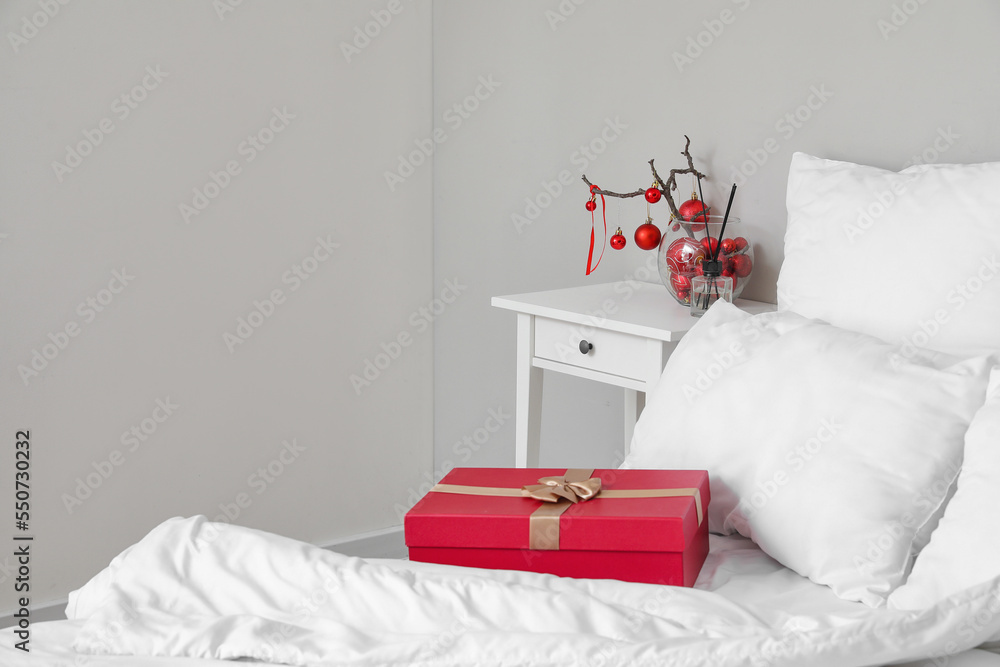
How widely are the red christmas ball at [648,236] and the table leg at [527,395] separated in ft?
0.89

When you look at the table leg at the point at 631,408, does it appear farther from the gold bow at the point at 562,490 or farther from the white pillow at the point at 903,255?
the gold bow at the point at 562,490

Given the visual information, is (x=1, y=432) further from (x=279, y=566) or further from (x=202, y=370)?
(x=279, y=566)

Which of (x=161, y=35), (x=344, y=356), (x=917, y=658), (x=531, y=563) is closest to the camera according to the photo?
(x=917, y=658)

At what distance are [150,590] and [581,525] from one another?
0.49m

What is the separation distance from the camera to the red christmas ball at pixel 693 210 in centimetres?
190

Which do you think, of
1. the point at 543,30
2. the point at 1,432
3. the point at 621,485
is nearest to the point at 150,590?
the point at 621,485

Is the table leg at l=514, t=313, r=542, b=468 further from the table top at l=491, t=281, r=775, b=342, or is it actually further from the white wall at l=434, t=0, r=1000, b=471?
the white wall at l=434, t=0, r=1000, b=471

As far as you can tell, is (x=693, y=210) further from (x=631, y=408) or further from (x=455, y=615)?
(x=455, y=615)

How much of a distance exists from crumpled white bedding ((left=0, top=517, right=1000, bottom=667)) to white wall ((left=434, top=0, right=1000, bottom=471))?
630 millimetres

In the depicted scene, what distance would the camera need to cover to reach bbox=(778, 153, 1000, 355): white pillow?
1319mm

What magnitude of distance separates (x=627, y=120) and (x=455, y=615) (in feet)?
Answer: 4.76

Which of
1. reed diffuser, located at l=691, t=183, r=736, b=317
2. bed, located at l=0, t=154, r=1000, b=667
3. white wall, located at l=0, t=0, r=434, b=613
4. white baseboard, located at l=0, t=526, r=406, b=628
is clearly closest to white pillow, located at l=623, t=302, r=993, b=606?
bed, located at l=0, t=154, r=1000, b=667

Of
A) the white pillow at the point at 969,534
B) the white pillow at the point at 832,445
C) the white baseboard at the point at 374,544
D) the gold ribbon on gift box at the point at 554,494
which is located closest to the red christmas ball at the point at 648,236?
the white pillow at the point at 832,445

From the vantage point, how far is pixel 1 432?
2.14m
